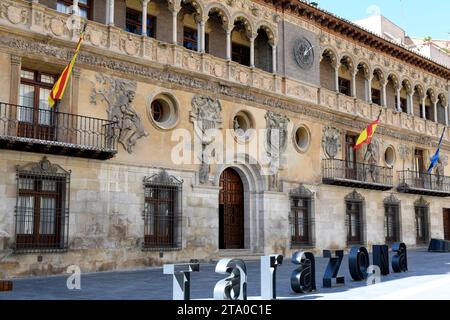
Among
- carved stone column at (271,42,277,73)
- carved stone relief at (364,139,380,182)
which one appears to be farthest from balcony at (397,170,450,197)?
carved stone column at (271,42,277,73)

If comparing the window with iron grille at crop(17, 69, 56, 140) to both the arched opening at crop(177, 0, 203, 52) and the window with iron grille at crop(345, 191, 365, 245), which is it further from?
the window with iron grille at crop(345, 191, 365, 245)

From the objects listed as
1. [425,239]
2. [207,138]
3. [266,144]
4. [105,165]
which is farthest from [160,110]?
[425,239]

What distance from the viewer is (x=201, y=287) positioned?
43.4ft

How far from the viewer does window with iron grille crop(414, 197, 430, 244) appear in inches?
1264

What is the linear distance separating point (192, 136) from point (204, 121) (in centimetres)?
94

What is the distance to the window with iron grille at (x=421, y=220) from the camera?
32.1m

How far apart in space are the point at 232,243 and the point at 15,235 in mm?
9379

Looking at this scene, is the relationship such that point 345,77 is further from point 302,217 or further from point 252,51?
point 302,217

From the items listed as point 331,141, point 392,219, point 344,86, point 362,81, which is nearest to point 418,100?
point 362,81

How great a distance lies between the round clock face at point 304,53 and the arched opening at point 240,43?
2370 mm

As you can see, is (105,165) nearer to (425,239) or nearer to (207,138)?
(207,138)

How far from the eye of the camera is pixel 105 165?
17719 mm

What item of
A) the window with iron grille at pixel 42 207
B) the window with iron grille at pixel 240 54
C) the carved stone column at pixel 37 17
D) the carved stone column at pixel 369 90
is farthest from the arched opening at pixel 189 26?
the carved stone column at pixel 369 90

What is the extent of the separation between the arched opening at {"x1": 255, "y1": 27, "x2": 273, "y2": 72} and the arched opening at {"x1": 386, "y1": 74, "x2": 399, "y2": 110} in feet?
34.0
